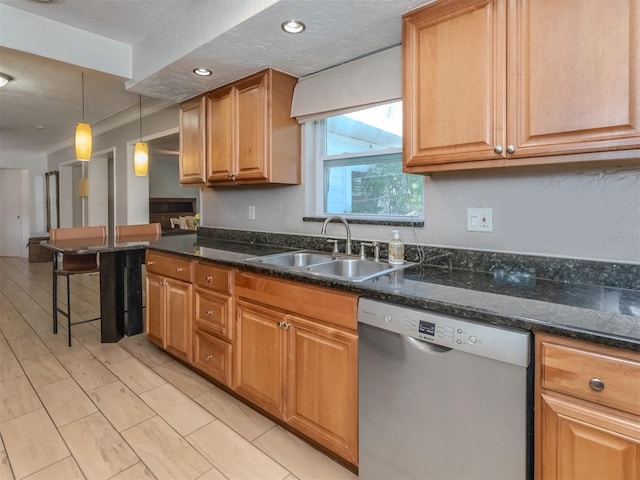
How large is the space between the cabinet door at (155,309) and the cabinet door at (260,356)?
91 centimetres

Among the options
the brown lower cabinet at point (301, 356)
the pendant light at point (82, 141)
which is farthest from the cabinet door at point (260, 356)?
the pendant light at point (82, 141)

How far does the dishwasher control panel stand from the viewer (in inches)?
39.8

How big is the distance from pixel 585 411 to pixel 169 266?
2.34 meters

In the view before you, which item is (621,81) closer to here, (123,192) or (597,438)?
(597,438)

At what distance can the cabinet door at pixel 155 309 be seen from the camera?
2.56 metres

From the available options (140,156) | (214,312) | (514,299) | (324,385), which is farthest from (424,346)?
(140,156)

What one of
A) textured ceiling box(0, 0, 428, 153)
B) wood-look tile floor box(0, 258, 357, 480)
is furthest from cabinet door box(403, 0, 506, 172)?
wood-look tile floor box(0, 258, 357, 480)

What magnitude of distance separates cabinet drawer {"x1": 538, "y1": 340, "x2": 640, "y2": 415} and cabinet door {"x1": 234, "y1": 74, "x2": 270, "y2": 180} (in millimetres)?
1877

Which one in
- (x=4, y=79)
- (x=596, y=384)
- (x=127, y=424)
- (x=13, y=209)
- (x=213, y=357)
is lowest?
(x=127, y=424)

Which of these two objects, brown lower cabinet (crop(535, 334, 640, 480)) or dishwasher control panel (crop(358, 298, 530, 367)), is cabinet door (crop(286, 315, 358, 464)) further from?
brown lower cabinet (crop(535, 334, 640, 480))

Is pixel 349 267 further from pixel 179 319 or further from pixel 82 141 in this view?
pixel 82 141

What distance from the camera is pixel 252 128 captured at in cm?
240

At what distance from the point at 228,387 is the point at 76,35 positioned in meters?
2.66

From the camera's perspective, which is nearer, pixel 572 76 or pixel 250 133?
pixel 572 76
